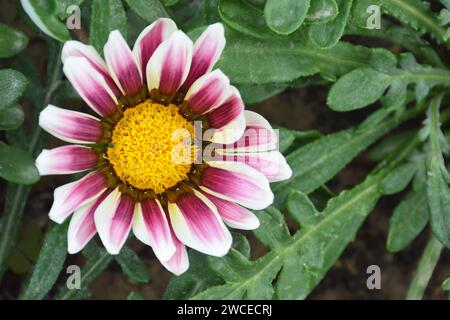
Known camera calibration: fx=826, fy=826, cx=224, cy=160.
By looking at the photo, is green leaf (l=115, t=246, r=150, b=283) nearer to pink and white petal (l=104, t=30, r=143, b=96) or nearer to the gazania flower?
the gazania flower

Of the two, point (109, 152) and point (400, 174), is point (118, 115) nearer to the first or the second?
point (109, 152)

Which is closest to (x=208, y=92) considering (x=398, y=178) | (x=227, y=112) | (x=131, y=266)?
(x=227, y=112)

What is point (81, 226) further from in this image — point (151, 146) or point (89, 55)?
point (89, 55)

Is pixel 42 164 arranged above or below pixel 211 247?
above

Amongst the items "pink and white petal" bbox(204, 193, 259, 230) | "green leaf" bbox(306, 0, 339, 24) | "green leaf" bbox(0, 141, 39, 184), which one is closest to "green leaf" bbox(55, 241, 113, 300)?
"green leaf" bbox(0, 141, 39, 184)
